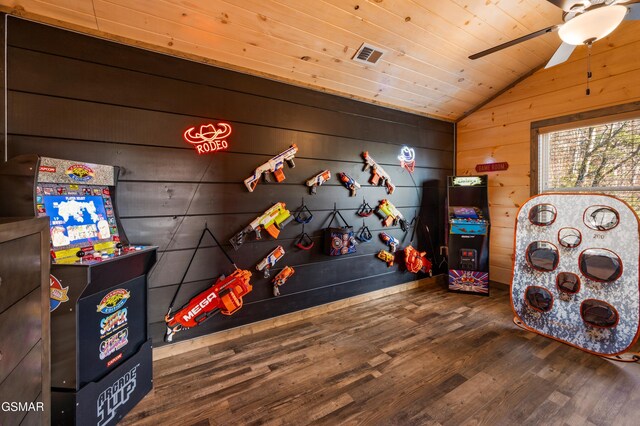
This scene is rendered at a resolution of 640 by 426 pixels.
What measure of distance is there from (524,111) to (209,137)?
12.4 feet

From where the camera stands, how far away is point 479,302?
11.0ft

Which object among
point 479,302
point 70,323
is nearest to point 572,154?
point 479,302

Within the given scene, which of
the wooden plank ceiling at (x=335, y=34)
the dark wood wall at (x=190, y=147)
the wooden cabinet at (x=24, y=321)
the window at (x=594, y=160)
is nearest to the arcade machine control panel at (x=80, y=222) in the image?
the wooden cabinet at (x=24, y=321)

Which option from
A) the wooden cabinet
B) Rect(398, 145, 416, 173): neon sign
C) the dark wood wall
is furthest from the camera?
Rect(398, 145, 416, 173): neon sign

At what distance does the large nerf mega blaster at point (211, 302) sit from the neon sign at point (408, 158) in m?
2.44

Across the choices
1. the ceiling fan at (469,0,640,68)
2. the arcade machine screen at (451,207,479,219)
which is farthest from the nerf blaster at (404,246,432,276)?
the ceiling fan at (469,0,640,68)

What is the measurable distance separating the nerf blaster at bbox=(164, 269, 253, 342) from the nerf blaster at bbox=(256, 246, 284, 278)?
0.19 m

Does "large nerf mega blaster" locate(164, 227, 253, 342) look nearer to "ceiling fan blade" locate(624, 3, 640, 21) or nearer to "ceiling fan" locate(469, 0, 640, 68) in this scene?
"ceiling fan" locate(469, 0, 640, 68)

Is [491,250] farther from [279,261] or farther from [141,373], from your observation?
[141,373]

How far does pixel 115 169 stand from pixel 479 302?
12.6ft

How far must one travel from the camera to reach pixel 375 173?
331 centimetres

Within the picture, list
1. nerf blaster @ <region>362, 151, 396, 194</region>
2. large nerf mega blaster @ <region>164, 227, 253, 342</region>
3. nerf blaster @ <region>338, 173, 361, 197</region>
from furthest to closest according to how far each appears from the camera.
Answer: nerf blaster @ <region>362, 151, 396, 194</region> → nerf blaster @ <region>338, 173, 361, 197</region> → large nerf mega blaster @ <region>164, 227, 253, 342</region>

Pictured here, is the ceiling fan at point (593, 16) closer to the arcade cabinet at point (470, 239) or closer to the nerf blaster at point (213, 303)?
the arcade cabinet at point (470, 239)

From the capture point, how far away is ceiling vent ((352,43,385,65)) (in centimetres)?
251
